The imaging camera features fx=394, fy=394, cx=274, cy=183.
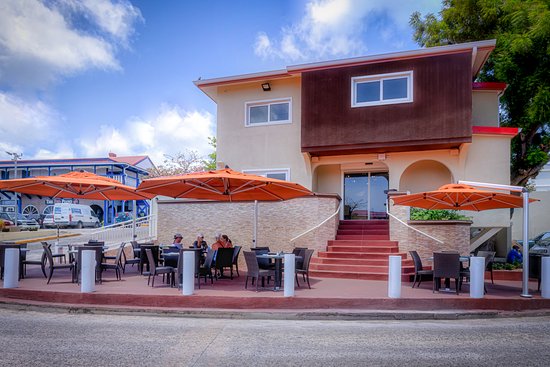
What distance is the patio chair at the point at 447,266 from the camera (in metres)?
8.98

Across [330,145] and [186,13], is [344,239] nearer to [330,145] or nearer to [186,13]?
[330,145]

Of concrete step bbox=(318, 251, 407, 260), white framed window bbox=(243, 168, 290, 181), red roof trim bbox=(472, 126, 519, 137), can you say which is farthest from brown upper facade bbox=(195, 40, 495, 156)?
concrete step bbox=(318, 251, 407, 260)

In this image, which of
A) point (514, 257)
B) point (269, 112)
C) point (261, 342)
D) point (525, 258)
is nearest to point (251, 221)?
point (269, 112)

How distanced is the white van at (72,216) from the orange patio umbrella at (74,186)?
816 inches

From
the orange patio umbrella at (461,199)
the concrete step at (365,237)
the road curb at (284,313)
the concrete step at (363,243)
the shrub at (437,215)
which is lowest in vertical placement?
the road curb at (284,313)

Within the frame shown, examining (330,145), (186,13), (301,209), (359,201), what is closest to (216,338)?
(301,209)

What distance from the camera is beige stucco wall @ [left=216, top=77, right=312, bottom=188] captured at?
1622cm

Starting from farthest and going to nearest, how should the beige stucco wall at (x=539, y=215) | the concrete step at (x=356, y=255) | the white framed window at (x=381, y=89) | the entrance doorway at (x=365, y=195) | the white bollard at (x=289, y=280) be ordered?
the beige stucco wall at (x=539, y=215)
the entrance doorway at (x=365, y=195)
the white framed window at (x=381, y=89)
the concrete step at (x=356, y=255)
the white bollard at (x=289, y=280)

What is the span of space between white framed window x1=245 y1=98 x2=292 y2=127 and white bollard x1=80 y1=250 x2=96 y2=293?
391 inches

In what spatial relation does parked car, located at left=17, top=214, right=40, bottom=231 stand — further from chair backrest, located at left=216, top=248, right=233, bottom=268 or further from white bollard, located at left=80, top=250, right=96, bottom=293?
white bollard, located at left=80, top=250, right=96, bottom=293

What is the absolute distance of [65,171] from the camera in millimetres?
41094

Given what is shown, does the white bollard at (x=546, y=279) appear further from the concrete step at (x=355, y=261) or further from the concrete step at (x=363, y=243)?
the concrete step at (x=363, y=243)

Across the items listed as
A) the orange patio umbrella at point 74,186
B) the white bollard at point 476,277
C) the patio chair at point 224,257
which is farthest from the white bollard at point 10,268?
the white bollard at point 476,277

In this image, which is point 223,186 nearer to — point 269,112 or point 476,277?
point 476,277
